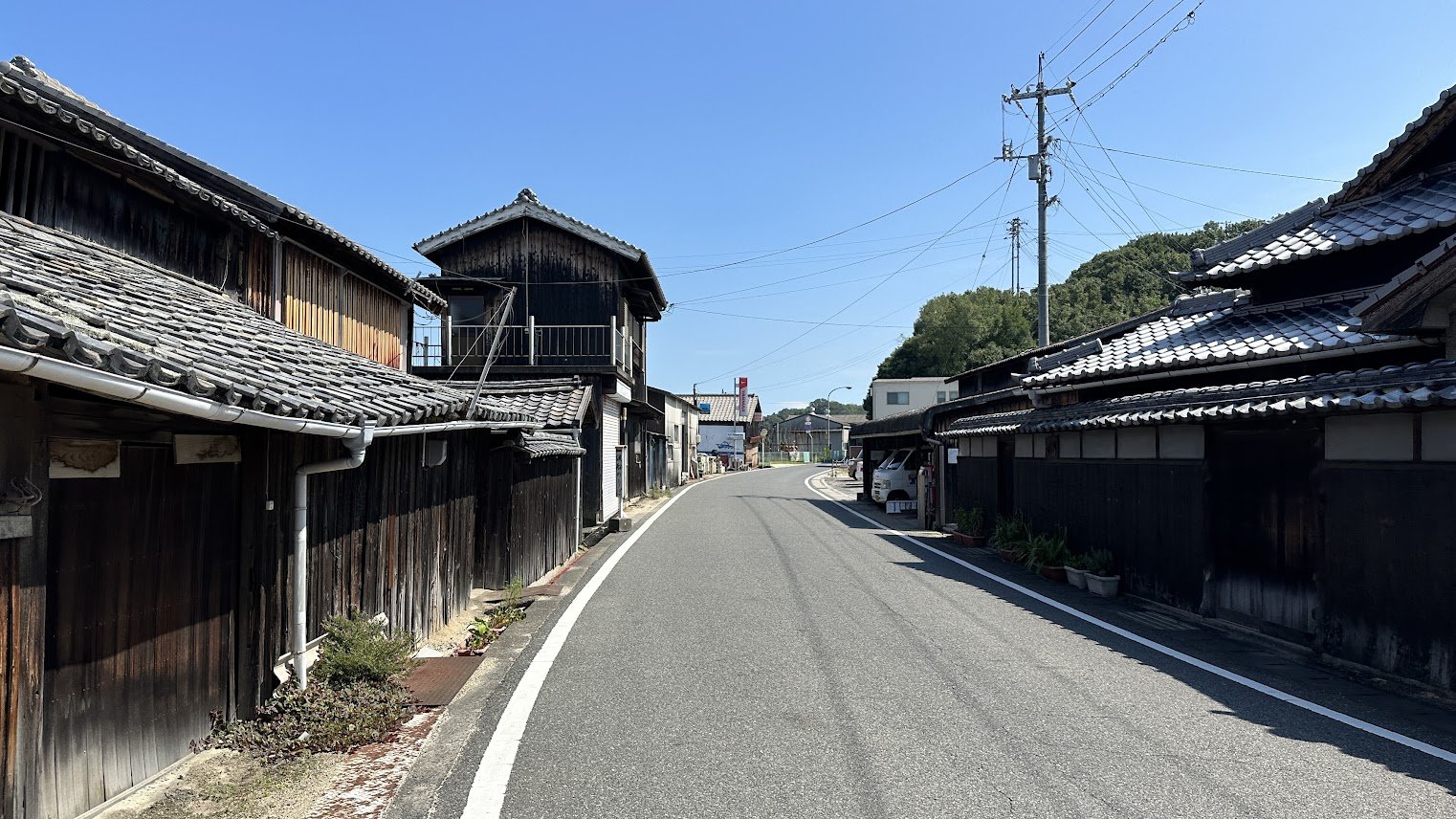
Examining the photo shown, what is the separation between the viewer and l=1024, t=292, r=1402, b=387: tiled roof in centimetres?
974

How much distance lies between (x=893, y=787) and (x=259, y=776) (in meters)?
3.74

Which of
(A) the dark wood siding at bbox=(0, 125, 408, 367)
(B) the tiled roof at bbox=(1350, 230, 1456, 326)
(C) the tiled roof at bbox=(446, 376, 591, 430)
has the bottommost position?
(C) the tiled roof at bbox=(446, 376, 591, 430)

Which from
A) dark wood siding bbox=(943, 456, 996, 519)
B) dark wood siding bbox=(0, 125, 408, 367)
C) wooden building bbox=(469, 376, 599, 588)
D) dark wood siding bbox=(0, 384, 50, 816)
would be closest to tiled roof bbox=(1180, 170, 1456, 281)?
dark wood siding bbox=(943, 456, 996, 519)

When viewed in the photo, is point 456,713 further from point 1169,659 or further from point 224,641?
point 1169,659

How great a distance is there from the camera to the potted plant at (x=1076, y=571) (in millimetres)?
11627

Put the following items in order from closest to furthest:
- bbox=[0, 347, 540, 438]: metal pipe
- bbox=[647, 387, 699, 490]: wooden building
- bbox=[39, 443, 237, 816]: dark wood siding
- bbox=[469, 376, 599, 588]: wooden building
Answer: bbox=[0, 347, 540, 438]: metal pipe < bbox=[39, 443, 237, 816]: dark wood siding < bbox=[469, 376, 599, 588]: wooden building < bbox=[647, 387, 699, 490]: wooden building

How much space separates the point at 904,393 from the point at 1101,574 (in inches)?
1972

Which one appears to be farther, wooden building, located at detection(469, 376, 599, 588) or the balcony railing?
the balcony railing

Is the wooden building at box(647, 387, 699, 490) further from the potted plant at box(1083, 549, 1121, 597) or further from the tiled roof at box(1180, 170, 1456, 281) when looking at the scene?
the tiled roof at box(1180, 170, 1456, 281)

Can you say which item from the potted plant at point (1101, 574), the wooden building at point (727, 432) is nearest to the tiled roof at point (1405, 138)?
the potted plant at point (1101, 574)

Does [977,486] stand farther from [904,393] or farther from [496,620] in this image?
[904,393]

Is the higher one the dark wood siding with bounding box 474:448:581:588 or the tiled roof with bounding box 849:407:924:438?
the tiled roof with bounding box 849:407:924:438

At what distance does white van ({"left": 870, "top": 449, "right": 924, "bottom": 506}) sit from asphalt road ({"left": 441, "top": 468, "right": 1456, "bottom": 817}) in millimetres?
16933

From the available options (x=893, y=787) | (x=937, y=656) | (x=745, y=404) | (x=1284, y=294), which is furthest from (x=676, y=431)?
(x=893, y=787)
